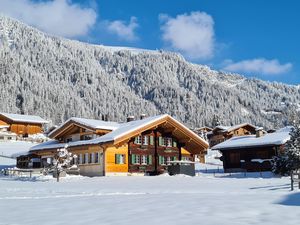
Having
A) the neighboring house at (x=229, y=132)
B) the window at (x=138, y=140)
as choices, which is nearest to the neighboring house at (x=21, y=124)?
the neighboring house at (x=229, y=132)

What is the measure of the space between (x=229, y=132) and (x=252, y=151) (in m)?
45.1

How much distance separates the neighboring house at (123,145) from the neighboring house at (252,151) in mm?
3793

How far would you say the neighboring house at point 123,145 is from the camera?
41.8m

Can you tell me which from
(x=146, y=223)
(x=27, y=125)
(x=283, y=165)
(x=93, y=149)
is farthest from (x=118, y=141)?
(x=27, y=125)

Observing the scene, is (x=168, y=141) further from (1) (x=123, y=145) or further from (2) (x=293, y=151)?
(2) (x=293, y=151)

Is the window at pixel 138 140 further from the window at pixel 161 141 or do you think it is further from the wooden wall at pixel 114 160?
the window at pixel 161 141

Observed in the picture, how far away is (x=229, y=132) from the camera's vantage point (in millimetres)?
95062

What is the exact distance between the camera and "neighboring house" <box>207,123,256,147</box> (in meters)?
95.4

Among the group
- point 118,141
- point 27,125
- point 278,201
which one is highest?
point 27,125

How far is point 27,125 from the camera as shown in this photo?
94688 mm

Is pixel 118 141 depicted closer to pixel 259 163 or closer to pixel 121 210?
pixel 259 163

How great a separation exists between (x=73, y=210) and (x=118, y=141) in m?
26.7

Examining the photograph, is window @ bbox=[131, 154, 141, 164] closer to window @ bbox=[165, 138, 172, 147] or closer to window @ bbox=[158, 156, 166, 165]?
window @ bbox=[158, 156, 166, 165]

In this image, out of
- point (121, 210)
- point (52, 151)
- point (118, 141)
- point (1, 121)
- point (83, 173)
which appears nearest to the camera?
point (121, 210)
